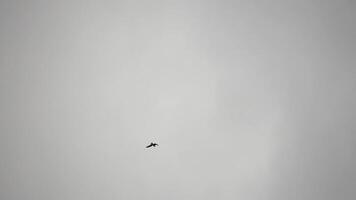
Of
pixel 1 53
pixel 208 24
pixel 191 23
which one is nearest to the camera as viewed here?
pixel 1 53

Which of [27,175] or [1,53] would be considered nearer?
[27,175]

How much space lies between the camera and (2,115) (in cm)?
6512

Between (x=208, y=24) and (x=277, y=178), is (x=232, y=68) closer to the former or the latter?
(x=208, y=24)

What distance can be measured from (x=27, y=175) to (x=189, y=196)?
143 feet

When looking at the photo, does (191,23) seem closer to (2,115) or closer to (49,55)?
(49,55)

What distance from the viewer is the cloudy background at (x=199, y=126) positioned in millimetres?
71250

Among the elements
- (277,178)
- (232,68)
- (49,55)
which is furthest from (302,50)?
(49,55)

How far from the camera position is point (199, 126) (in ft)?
356

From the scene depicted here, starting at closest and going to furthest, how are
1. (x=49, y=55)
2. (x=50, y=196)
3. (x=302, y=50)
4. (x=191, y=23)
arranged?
(x=50, y=196), (x=302, y=50), (x=49, y=55), (x=191, y=23)

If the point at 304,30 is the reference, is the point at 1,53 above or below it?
below

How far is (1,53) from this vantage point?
→ 85.1 m

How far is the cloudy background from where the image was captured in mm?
71250

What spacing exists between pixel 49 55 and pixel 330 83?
368ft

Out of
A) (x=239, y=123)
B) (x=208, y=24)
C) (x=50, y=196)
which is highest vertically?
(x=208, y=24)
